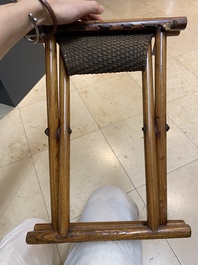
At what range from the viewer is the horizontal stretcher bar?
18.5 inches

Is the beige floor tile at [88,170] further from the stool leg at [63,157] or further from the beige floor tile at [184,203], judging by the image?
the stool leg at [63,157]

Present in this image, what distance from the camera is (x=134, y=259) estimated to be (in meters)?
0.52

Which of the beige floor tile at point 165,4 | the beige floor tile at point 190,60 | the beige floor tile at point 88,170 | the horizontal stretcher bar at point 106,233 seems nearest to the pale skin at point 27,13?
the horizontal stretcher bar at point 106,233

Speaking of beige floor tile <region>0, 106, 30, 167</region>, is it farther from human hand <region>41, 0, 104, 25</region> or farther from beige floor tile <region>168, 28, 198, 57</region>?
beige floor tile <region>168, 28, 198, 57</region>

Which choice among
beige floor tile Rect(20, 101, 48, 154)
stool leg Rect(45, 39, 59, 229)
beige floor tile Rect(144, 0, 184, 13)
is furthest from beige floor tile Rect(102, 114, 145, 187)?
beige floor tile Rect(144, 0, 184, 13)

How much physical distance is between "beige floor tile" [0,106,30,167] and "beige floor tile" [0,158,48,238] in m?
0.05

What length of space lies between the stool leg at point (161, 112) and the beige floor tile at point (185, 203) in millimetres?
425

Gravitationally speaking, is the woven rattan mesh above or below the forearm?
below

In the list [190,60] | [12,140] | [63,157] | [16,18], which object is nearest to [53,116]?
[63,157]

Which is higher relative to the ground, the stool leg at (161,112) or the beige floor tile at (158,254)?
the stool leg at (161,112)

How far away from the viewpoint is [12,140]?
1206mm

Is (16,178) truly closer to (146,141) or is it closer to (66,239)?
(66,239)

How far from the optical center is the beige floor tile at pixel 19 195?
92cm

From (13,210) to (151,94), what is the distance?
821 millimetres
